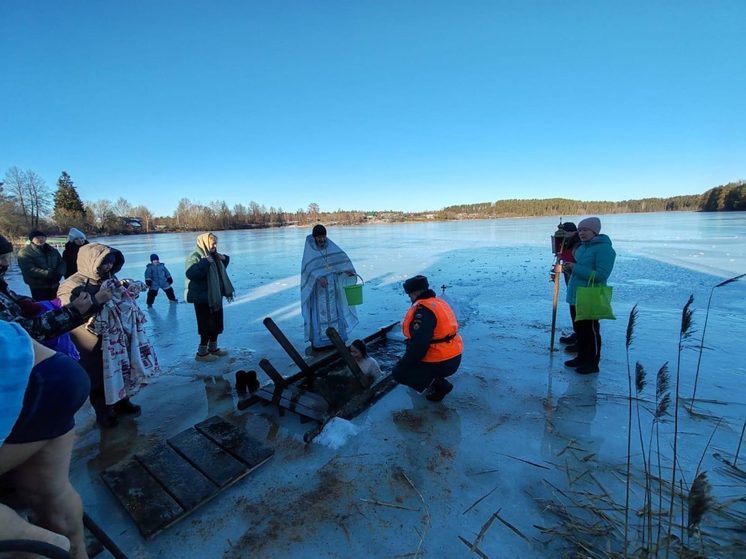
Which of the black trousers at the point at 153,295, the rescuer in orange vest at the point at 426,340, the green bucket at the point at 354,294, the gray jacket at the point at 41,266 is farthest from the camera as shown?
the black trousers at the point at 153,295

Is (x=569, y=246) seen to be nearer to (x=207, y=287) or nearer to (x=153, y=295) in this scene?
(x=207, y=287)

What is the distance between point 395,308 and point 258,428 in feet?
14.3

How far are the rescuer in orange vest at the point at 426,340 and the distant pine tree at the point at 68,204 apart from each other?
187 ft

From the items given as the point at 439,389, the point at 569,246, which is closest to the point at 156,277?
the point at 439,389

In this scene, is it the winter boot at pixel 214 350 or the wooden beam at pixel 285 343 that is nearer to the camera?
the wooden beam at pixel 285 343

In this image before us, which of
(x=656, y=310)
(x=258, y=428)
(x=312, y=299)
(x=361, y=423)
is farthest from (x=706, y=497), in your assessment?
(x=656, y=310)

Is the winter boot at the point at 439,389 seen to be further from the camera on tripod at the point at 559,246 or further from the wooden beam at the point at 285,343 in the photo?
the camera on tripod at the point at 559,246

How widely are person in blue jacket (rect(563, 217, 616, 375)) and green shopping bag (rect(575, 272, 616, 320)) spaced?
27 centimetres

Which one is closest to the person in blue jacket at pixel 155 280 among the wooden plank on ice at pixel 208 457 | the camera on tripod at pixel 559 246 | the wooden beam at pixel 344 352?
the wooden plank on ice at pixel 208 457

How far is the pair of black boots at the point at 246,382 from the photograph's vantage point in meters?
3.55

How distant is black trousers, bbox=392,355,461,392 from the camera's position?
3.22 metres

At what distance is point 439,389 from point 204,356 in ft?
10.5

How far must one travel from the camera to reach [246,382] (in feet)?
11.8

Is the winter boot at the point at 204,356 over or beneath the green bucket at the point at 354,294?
beneath
